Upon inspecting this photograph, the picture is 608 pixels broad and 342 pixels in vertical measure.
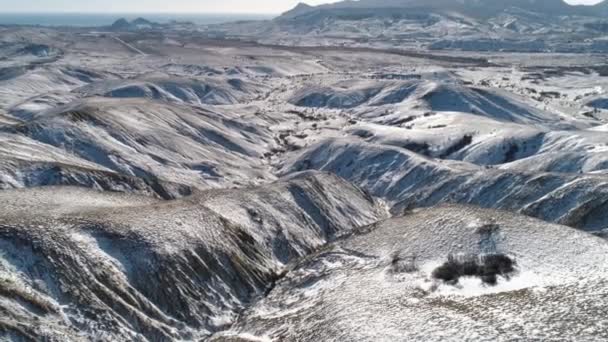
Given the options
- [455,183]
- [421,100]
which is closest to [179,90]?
[421,100]

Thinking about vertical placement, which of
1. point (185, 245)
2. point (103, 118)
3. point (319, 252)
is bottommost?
point (319, 252)

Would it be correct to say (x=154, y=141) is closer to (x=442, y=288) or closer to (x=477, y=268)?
(x=442, y=288)

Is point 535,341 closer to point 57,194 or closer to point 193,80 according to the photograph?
point 57,194

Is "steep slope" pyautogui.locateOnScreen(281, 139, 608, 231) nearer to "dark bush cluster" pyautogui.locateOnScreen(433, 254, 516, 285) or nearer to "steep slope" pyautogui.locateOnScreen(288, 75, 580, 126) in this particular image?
"dark bush cluster" pyautogui.locateOnScreen(433, 254, 516, 285)

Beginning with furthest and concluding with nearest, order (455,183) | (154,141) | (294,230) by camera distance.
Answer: (154,141) → (455,183) → (294,230)

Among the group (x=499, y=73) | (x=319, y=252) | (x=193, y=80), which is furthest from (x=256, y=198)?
(x=499, y=73)

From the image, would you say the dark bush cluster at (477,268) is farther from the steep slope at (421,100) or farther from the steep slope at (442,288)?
the steep slope at (421,100)
